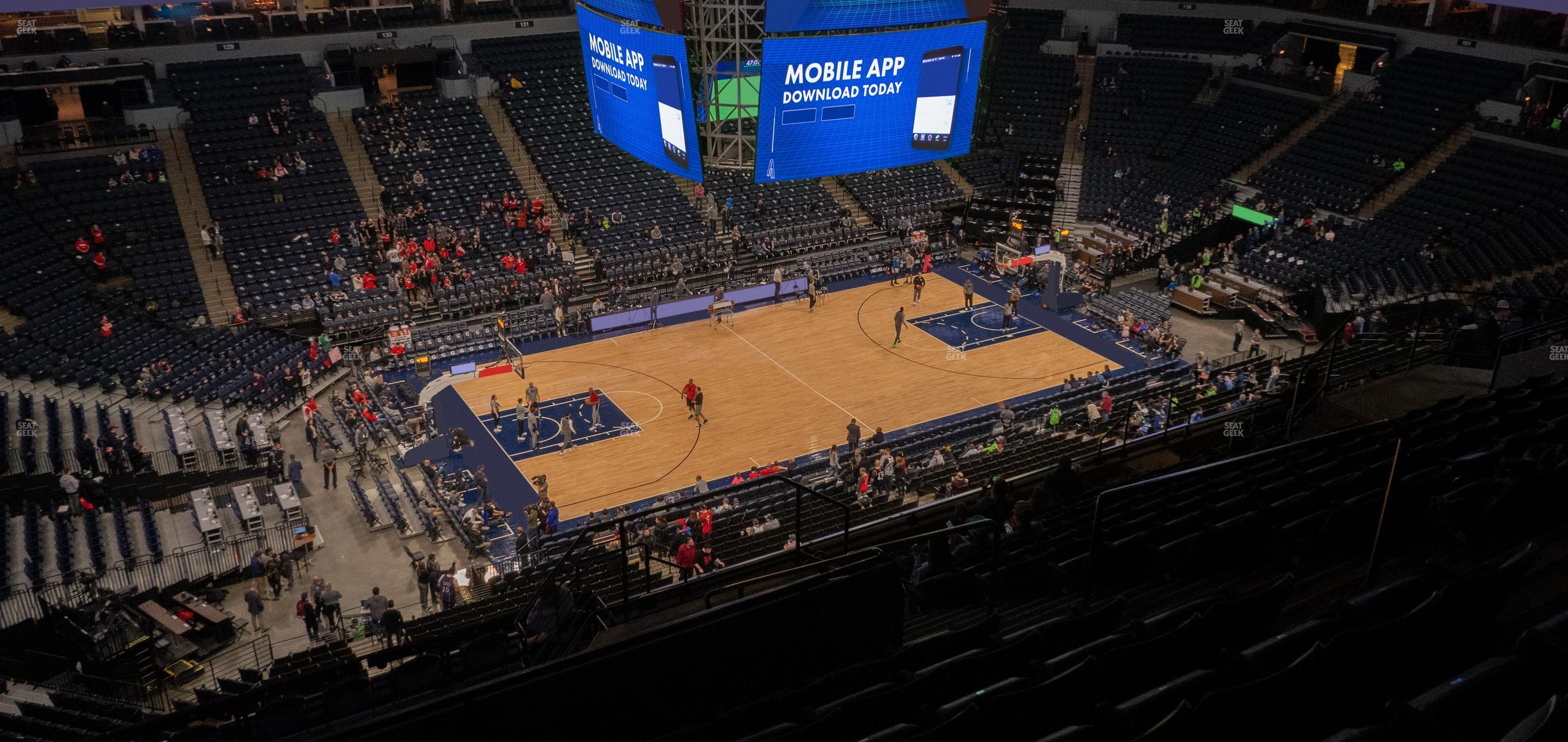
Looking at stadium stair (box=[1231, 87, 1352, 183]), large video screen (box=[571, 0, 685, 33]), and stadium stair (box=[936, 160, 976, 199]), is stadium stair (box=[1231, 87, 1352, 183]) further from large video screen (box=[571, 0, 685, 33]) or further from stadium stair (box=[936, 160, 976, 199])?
large video screen (box=[571, 0, 685, 33])

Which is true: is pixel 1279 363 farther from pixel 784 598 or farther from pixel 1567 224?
pixel 784 598

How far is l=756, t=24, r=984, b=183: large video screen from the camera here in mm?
16266

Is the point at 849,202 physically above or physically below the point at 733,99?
below

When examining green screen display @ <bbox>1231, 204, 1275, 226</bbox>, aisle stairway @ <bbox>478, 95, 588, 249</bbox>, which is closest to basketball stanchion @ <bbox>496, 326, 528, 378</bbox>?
aisle stairway @ <bbox>478, 95, 588, 249</bbox>

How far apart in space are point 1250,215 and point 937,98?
92.8ft

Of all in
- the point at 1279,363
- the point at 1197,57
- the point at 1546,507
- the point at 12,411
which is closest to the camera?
the point at 1546,507

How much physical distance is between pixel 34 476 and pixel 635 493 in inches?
484

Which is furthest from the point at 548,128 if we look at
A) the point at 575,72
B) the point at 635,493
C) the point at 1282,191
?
the point at 1282,191

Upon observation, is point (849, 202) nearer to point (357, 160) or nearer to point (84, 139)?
point (357, 160)

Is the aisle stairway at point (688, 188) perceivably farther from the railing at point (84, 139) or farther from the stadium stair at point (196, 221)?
the railing at point (84, 139)

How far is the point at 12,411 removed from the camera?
81.8ft

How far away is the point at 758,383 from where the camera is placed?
32.1 meters

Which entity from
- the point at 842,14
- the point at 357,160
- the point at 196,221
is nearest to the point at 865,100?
the point at 842,14

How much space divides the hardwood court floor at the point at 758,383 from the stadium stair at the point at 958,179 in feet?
30.1
